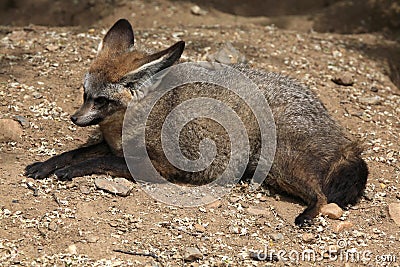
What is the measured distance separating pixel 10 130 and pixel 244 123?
2.31 m

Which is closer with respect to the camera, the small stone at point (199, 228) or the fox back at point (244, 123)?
the small stone at point (199, 228)

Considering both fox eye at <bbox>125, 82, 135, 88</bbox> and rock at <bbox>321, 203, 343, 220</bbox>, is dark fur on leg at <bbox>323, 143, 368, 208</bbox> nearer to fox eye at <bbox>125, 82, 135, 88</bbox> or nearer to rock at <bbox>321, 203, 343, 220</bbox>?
rock at <bbox>321, 203, 343, 220</bbox>

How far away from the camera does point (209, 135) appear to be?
19.5ft

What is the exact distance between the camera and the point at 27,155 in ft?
18.9

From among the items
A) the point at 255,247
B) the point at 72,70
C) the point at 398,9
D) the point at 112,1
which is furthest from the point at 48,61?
the point at 398,9

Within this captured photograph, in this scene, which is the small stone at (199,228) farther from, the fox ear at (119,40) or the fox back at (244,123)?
the fox ear at (119,40)

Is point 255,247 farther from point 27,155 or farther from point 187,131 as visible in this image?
point 27,155

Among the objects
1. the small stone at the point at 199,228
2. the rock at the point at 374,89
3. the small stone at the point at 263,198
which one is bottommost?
the small stone at the point at 263,198

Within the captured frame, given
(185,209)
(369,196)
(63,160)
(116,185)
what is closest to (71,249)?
(116,185)

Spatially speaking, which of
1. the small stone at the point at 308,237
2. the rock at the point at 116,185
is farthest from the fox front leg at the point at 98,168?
the small stone at the point at 308,237

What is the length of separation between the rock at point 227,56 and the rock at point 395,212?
8.71ft

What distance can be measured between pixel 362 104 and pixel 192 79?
92.3 inches

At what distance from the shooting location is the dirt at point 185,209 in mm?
4688

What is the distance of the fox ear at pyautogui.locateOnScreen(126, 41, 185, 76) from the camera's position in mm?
5281
